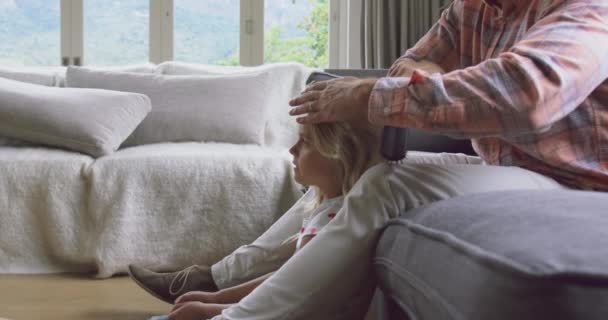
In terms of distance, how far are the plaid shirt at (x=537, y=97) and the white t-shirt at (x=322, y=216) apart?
34 cm

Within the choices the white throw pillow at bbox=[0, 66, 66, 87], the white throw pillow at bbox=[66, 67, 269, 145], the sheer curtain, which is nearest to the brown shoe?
the white throw pillow at bbox=[66, 67, 269, 145]

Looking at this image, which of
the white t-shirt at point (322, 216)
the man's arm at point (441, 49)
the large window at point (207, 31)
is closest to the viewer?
the white t-shirt at point (322, 216)

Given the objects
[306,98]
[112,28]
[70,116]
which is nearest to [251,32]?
[112,28]

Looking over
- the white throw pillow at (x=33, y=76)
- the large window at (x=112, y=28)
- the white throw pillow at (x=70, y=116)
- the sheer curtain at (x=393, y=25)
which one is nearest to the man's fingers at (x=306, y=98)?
the white throw pillow at (x=70, y=116)

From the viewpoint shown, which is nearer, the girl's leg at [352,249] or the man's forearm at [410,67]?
the girl's leg at [352,249]

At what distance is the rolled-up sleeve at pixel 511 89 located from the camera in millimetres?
958

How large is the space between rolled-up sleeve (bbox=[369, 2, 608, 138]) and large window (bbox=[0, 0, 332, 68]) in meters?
3.48

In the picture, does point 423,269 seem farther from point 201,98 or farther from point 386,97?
point 201,98

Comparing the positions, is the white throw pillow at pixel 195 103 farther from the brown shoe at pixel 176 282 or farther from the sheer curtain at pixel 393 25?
the sheer curtain at pixel 393 25

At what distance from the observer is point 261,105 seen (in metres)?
2.77

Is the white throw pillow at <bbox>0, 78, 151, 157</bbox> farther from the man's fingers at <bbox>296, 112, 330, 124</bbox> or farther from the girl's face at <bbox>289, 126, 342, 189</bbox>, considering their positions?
the man's fingers at <bbox>296, 112, 330, 124</bbox>

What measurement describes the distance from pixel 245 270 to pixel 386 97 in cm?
76

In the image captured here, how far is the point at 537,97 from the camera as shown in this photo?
949 mm

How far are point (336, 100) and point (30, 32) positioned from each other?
12.1 ft
